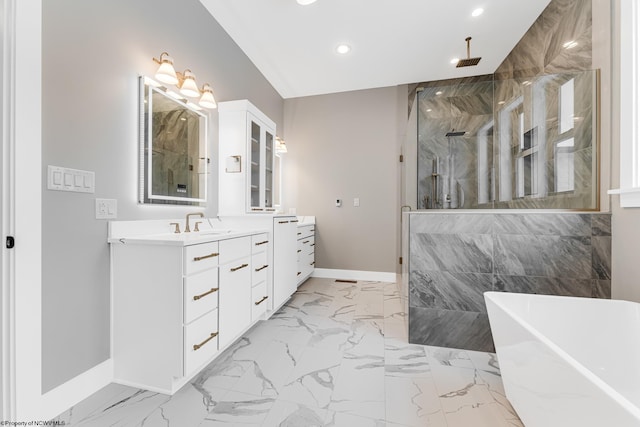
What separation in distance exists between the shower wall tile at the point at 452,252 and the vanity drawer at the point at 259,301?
1248 millimetres

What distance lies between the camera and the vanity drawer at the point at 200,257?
4.47 feet

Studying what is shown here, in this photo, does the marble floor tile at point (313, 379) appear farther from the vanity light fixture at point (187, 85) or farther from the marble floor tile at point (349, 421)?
the vanity light fixture at point (187, 85)

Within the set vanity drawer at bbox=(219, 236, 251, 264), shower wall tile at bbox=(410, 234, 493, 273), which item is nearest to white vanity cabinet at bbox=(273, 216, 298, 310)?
vanity drawer at bbox=(219, 236, 251, 264)

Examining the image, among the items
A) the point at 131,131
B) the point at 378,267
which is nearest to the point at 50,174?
the point at 131,131

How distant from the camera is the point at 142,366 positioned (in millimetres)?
1396

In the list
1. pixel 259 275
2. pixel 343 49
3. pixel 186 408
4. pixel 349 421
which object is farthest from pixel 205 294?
pixel 343 49

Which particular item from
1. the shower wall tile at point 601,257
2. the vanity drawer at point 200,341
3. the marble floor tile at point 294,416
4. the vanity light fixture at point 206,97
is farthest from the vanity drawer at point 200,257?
the shower wall tile at point 601,257

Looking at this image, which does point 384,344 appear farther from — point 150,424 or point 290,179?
point 290,179

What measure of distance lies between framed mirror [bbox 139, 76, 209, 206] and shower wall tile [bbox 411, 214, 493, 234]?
178 centimetres

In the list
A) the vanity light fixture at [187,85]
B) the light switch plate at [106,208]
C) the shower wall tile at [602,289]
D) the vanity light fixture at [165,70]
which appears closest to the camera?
the light switch plate at [106,208]

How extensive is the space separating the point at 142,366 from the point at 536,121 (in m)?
3.12

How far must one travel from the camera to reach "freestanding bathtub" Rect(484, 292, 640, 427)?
683 mm

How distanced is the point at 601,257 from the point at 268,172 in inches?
115

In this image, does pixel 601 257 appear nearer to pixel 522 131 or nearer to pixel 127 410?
pixel 522 131
